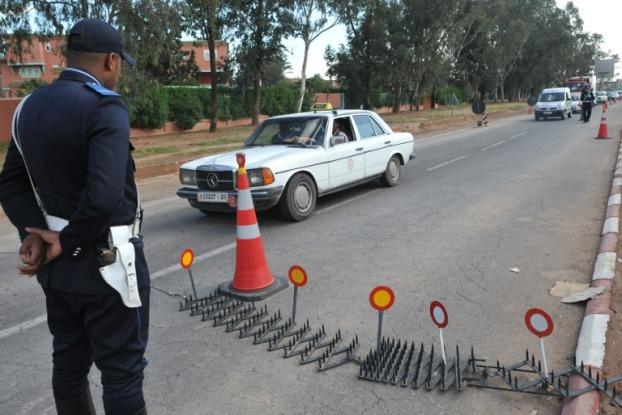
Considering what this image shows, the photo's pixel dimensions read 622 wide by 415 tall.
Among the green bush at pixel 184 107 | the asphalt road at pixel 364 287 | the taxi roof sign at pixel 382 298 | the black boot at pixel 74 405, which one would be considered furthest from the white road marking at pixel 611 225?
the green bush at pixel 184 107

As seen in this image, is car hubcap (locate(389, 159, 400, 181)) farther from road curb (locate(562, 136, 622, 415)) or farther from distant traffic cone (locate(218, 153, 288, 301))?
distant traffic cone (locate(218, 153, 288, 301))

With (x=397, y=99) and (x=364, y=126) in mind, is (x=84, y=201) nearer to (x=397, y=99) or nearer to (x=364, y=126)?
(x=364, y=126)

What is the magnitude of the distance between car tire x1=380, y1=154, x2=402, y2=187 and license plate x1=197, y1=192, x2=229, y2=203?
3.84m

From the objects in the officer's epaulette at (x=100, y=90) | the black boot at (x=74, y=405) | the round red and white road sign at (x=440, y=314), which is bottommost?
the black boot at (x=74, y=405)

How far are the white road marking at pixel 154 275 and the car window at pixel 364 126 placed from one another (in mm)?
→ 3640

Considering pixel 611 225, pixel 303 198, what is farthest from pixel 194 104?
pixel 611 225

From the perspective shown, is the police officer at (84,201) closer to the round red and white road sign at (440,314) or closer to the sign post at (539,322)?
the round red and white road sign at (440,314)

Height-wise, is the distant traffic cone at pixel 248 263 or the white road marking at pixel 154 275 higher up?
the distant traffic cone at pixel 248 263

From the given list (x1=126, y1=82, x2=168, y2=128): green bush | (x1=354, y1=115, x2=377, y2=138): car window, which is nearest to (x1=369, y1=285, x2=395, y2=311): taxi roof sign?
(x1=354, y1=115, x2=377, y2=138): car window

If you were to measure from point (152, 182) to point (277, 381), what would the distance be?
1044 centimetres

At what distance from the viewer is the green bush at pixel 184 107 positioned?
28.3 meters

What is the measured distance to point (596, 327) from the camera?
3762 mm

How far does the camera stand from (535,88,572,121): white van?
28.8 metres

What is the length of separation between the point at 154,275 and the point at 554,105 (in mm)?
28639
